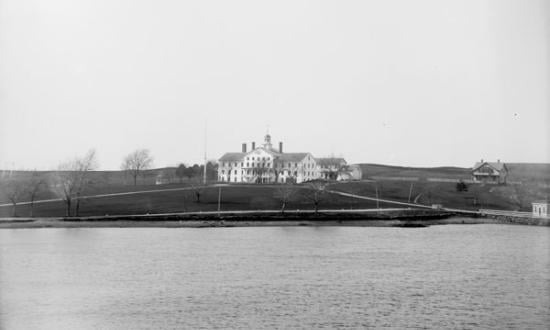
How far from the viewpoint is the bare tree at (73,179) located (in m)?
88.1

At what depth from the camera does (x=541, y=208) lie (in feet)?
306

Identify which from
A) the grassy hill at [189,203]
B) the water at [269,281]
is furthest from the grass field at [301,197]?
the water at [269,281]

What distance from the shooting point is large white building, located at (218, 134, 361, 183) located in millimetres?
131750

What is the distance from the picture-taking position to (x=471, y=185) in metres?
124

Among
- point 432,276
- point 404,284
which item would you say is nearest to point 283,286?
point 404,284

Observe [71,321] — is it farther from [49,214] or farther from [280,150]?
[280,150]

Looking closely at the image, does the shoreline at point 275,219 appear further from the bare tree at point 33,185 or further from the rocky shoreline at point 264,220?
the bare tree at point 33,185

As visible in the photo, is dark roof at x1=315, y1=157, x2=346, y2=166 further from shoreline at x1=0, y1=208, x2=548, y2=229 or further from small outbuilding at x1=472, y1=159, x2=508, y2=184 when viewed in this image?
shoreline at x1=0, y1=208, x2=548, y2=229

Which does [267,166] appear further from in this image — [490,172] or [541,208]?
[541,208]

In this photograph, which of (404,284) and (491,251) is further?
(491,251)

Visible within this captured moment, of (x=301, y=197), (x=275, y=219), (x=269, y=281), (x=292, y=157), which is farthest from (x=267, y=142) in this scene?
(x=269, y=281)

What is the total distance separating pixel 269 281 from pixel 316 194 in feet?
169

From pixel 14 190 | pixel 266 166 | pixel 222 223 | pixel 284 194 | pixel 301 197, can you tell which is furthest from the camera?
pixel 266 166

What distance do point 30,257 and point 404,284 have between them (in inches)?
1034
